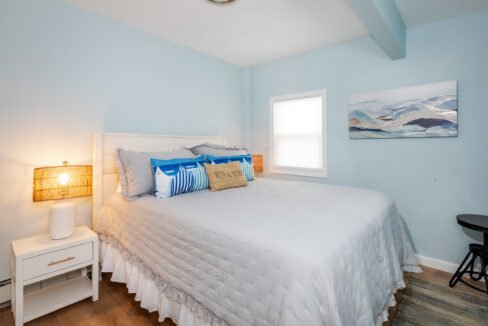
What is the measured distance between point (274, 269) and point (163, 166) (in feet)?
4.52

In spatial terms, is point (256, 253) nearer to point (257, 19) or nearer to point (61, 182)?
point (61, 182)

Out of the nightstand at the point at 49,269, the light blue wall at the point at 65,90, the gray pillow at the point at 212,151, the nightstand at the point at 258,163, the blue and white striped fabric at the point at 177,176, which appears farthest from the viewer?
the nightstand at the point at 258,163

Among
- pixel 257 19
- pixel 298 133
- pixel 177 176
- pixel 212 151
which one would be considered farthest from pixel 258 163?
pixel 257 19

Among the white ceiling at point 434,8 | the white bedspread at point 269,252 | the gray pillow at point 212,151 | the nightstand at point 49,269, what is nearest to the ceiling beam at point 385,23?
the white ceiling at point 434,8

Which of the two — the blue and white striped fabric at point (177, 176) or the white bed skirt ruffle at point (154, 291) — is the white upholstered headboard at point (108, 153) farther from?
the blue and white striped fabric at point (177, 176)

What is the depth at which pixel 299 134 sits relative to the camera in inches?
134

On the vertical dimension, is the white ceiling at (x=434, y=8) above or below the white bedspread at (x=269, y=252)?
above

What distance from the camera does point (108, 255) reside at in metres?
2.07

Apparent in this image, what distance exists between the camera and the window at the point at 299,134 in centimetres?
319

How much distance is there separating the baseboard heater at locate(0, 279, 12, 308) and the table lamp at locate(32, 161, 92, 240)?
547 millimetres

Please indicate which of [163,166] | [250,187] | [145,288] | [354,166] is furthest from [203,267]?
[354,166]

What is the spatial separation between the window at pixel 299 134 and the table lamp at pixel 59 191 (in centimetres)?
248

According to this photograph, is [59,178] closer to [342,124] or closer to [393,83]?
[342,124]

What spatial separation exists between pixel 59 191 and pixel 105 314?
933 mm
